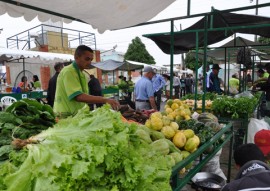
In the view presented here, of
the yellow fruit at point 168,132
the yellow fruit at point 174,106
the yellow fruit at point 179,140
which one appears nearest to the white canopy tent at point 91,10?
the yellow fruit at point 174,106

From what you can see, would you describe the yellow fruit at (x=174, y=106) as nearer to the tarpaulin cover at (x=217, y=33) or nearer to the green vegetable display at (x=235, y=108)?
the green vegetable display at (x=235, y=108)

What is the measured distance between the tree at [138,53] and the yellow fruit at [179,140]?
36298 mm

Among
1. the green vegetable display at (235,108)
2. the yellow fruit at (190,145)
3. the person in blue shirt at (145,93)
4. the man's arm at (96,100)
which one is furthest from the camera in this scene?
the person in blue shirt at (145,93)

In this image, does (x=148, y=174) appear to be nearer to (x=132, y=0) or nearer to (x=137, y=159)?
(x=137, y=159)

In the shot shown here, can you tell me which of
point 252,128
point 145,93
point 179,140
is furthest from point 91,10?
point 252,128

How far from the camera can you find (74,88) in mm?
2928

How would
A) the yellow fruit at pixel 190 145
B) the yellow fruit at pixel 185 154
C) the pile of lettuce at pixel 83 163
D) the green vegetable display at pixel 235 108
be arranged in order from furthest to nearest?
the green vegetable display at pixel 235 108, the yellow fruit at pixel 190 145, the yellow fruit at pixel 185 154, the pile of lettuce at pixel 83 163

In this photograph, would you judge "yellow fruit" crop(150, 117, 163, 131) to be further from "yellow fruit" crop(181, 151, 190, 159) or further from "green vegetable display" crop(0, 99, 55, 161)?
"green vegetable display" crop(0, 99, 55, 161)

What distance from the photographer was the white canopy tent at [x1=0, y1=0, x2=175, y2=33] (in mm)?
2951

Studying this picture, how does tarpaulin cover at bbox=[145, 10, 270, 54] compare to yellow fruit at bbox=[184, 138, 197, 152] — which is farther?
tarpaulin cover at bbox=[145, 10, 270, 54]

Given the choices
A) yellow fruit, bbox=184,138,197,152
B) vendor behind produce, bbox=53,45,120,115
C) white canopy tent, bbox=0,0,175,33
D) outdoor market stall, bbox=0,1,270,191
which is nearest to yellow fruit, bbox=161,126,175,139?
yellow fruit, bbox=184,138,197,152

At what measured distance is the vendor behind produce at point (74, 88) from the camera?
2.87 metres

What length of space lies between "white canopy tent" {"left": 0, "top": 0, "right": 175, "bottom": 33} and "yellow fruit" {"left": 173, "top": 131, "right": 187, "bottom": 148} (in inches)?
72.1

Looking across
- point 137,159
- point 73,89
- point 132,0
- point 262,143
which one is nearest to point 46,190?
point 137,159
